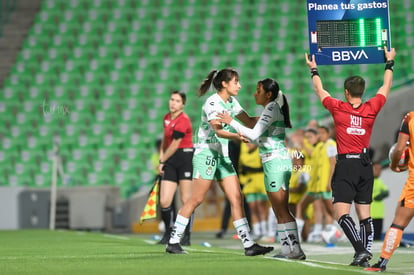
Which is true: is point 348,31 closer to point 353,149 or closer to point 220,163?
point 353,149

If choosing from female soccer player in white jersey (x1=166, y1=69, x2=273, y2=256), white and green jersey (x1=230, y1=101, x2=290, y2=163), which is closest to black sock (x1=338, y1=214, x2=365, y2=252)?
white and green jersey (x1=230, y1=101, x2=290, y2=163)

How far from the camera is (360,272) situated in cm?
823

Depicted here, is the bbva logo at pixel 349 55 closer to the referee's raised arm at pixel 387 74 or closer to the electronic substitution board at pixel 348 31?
→ the electronic substitution board at pixel 348 31

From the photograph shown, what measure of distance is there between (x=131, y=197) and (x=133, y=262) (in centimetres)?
1390

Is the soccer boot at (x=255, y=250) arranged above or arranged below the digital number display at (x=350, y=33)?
below

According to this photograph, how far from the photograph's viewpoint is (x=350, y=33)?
1017 cm

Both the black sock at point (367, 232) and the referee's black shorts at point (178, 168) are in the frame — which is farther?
the referee's black shorts at point (178, 168)

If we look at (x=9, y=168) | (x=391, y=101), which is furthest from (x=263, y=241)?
(x=9, y=168)

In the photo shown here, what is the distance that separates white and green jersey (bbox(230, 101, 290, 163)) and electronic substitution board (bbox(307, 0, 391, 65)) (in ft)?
2.33

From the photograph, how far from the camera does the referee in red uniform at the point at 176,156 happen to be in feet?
44.3

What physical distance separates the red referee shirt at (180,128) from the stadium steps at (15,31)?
1371 cm

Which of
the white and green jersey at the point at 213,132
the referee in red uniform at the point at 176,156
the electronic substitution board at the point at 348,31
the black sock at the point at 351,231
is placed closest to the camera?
the black sock at the point at 351,231

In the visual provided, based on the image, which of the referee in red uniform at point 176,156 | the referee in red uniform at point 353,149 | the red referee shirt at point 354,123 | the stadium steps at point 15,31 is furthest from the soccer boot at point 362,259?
the stadium steps at point 15,31

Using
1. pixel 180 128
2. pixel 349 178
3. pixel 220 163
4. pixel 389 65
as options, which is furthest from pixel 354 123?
pixel 180 128
